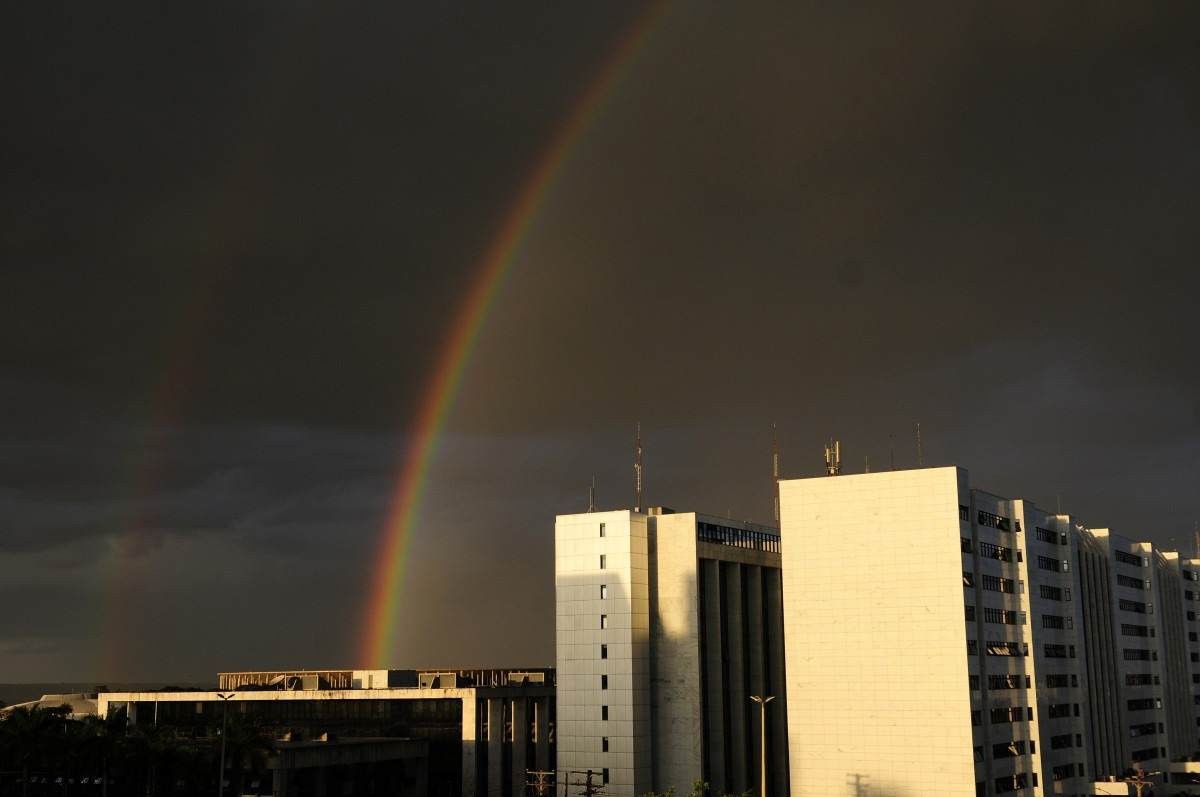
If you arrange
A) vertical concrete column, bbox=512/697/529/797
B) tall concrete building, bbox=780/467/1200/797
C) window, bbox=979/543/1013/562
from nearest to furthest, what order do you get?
tall concrete building, bbox=780/467/1200/797 < window, bbox=979/543/1013/562 < vertical concrete column, bbox=512/697/529/797

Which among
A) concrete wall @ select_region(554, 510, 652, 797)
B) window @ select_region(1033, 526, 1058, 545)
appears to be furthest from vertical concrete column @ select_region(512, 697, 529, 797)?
window @ select_region(1033, 526, 1058, 545)

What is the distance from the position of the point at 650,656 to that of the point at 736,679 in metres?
16.4

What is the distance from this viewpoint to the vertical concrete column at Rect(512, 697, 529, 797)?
604 feet

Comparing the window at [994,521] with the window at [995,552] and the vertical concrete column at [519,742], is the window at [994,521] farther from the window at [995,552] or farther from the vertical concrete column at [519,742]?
the vertical concrete column at [519,742]

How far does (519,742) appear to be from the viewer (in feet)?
618

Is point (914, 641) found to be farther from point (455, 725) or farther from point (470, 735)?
point (455, 725)

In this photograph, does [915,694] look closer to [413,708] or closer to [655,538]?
[655,538]

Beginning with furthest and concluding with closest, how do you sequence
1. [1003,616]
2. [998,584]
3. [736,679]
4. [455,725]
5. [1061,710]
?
[455,725]
[736,679]
[1061,710]
[998,584]
[1003,616]

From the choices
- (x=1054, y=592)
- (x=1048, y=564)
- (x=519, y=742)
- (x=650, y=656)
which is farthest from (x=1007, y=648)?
(x=519, y=742)

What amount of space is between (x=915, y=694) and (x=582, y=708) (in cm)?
4493

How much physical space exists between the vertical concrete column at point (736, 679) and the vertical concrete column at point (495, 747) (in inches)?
1383

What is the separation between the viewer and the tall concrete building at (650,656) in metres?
165

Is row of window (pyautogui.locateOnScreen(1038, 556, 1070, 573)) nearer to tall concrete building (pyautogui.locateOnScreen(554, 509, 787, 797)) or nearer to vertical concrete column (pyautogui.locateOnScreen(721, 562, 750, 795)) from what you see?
vertical concrete column (pyautogui.locateOnScreen(721, 562, 750, 795))

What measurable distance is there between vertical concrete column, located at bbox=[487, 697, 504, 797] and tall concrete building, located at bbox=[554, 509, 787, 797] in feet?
68.4
